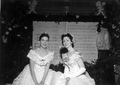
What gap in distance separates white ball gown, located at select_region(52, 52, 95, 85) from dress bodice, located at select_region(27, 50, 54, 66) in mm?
160

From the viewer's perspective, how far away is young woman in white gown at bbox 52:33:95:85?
167cm

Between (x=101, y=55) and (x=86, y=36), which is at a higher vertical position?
(x=86, y=36)

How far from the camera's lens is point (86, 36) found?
6.16 ft

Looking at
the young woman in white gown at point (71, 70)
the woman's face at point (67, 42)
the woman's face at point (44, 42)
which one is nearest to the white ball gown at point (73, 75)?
the young woman in white gown at point (71, 70)

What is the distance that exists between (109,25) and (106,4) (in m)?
0.22

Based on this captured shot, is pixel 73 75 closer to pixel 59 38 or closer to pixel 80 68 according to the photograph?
pixel 80 68

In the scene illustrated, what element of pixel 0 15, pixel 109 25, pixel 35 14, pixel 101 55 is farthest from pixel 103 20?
pixel 0 15

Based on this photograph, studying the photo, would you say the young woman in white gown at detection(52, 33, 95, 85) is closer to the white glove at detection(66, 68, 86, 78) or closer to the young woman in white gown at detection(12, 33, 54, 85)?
the white glove at detection(66, 68, 86, 78)

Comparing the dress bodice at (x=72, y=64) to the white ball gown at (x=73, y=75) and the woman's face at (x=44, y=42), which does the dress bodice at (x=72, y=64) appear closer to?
the white ball gown at (x=73, y=75)

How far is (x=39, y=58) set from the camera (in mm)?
1788

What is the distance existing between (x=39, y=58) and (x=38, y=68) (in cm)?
10

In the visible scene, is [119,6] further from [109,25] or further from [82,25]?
[82,25]

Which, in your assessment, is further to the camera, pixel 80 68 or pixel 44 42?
pixel 44 42

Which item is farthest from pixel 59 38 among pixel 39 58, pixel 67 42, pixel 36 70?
pixel 36 70
